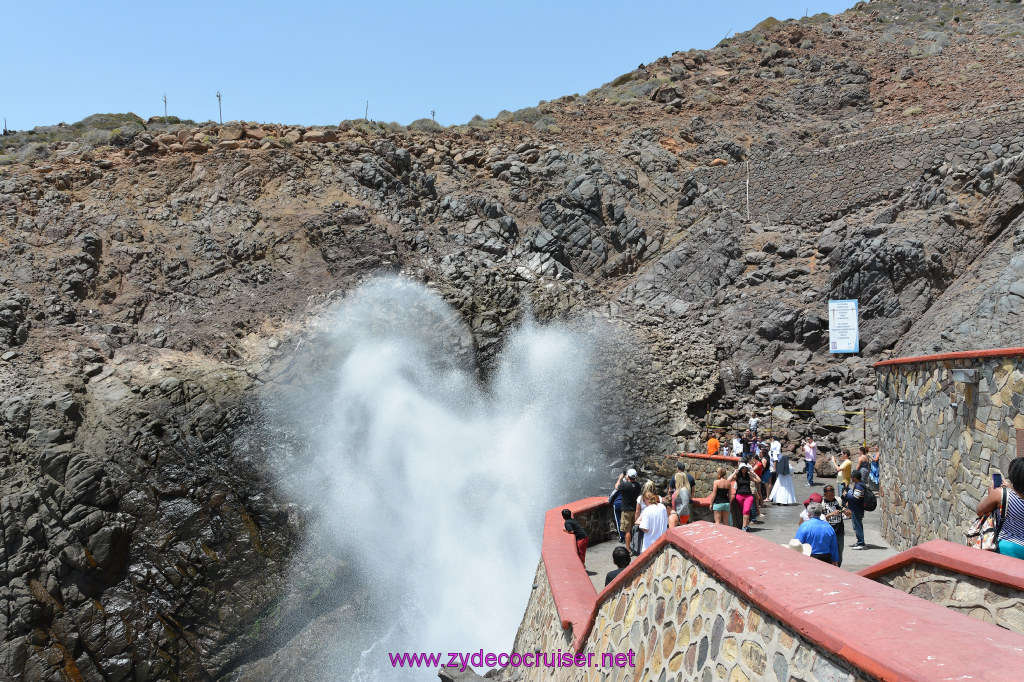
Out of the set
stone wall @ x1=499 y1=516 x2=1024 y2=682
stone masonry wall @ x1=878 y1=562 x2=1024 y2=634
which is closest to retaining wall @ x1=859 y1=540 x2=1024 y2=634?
stone masonry wall @ x1=878 y1=562 x2=1024 y2=634

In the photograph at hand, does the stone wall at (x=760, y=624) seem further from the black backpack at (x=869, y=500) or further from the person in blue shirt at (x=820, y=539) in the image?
the black backpack at (x=869, y=500)

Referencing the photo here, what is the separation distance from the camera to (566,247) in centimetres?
2942

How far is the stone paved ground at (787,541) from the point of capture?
30.4 ft

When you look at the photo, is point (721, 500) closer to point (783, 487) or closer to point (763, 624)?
point (783, 487)

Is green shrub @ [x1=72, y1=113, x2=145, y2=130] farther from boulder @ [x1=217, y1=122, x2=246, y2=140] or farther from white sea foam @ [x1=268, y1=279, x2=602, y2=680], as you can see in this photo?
white sea foam @ [x1=268, y1=279, x2=602, y2=680]

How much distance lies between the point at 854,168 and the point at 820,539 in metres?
25.0

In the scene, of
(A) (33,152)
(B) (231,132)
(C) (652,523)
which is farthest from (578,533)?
(A) (33,152)

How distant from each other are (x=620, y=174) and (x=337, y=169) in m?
12.6

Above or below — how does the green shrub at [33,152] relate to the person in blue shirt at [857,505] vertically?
above

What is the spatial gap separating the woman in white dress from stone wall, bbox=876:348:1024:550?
8.30 ft

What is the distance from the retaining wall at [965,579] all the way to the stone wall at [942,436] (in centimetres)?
334

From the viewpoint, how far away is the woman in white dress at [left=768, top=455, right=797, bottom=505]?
13.9 m

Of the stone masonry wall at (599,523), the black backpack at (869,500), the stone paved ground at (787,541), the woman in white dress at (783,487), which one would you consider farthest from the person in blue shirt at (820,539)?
the woman in white dress at (783,487)

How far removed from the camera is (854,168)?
89.7 ft
